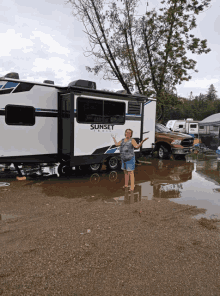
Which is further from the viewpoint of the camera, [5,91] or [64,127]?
[64,127]

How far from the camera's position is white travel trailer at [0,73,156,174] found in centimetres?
711

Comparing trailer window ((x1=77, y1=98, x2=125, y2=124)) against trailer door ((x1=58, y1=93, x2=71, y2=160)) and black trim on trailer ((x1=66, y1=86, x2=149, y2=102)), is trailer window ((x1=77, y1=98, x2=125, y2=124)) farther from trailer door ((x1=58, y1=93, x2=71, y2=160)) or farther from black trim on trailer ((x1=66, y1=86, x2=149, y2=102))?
trailer door ((x1=58, y1=93, x2=71, y2=160))

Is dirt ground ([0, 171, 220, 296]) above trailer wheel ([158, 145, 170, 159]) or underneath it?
underneath

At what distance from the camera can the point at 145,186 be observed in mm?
7355

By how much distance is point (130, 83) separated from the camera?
1658 centimetres

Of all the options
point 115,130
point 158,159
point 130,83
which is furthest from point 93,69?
point 115,130

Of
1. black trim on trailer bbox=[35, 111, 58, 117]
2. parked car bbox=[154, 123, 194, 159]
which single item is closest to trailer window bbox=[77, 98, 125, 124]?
black trim on trailer bbox=[35, 111, 58, 117]

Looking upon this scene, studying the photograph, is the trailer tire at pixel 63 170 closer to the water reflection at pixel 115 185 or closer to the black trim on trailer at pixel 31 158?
the water reflection at pixel 115 185

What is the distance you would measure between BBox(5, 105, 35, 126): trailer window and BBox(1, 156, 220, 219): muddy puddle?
1883 millimetres

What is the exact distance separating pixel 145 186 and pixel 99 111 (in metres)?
3.07

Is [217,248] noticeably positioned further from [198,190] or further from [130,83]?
[130,83]

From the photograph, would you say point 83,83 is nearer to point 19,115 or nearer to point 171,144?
point 19,115

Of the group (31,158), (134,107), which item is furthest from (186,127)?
(31,158)

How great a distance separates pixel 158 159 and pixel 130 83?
6195mm
